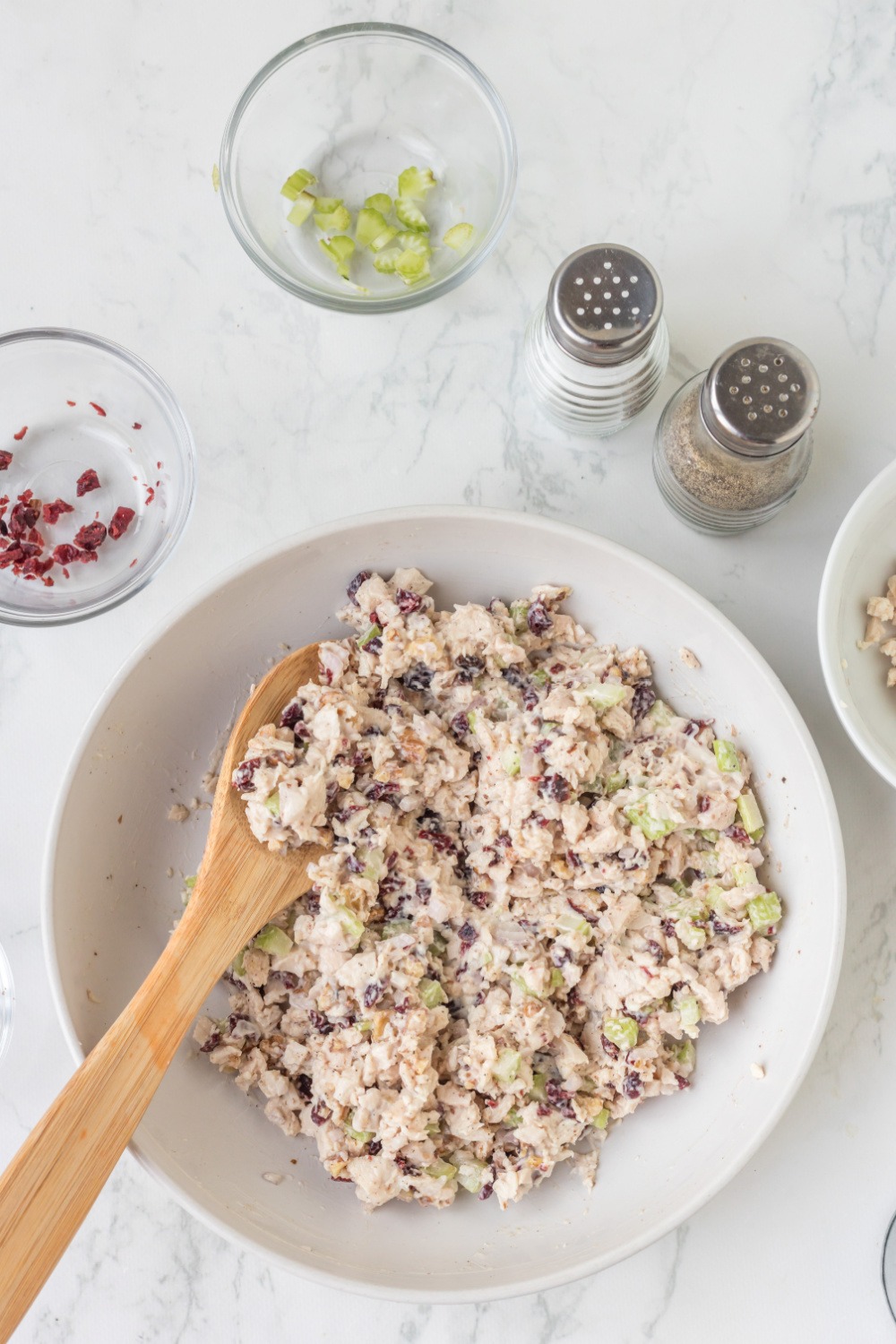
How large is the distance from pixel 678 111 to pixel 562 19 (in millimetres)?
387

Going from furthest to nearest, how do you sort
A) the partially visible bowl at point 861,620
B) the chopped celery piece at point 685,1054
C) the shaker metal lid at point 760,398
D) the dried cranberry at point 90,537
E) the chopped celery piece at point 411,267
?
the dried cranberry at point 90,537
the chopped celery piece at point 411,267
the chopped celery piece at point 685,1054
the partially visible bowl at point 861,620
the shaker metal lid at point 760,398

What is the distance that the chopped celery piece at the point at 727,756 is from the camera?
2.28 metres

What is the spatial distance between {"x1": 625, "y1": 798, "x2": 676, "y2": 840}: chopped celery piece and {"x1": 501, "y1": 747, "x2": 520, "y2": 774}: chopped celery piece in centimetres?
27

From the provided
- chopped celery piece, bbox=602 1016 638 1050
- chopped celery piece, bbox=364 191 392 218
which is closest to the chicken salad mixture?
chopped celery piece, bbox=602 1016 638 1050

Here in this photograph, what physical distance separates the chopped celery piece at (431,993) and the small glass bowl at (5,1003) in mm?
1160

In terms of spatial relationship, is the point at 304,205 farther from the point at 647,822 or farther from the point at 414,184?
the point at 647,822

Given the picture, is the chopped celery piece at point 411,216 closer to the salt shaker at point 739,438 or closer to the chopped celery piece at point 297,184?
the chopped celery piece at point 297,184

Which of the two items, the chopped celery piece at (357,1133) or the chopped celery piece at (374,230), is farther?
the chopped celery piece at (374,230)

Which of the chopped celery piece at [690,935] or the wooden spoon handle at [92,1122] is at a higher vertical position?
the chopped celery piece at [690,935]

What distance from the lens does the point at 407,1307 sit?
2.55 meters

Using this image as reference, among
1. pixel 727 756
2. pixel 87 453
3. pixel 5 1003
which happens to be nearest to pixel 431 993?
pixel 727 756

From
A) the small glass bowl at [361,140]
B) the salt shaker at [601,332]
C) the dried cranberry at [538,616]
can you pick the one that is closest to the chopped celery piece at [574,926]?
the dried cranberry at [538,616]

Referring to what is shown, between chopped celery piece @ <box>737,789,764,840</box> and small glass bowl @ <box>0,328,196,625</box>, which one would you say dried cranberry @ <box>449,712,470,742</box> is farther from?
small glass bowl @ <box>0,328,196,625</box>

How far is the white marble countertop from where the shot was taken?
2.53 m
